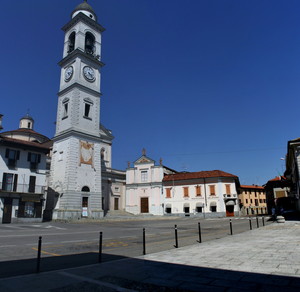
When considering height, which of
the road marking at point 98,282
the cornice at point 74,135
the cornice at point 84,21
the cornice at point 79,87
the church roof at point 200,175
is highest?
the cornice at point 84,21

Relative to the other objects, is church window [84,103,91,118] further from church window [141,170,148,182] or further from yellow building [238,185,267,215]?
yellow building [238,185,267,215]

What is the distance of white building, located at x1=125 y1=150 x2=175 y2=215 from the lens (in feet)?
163

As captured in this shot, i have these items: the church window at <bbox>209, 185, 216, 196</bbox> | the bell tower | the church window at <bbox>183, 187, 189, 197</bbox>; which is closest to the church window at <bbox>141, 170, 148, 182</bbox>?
the church window at <bbox>183, 187, 189, 197</bbox>

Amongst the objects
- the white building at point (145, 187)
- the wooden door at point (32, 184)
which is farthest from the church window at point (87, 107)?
the white building at point (145, 187)

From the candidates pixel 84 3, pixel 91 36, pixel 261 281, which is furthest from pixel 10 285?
pixel 84 3

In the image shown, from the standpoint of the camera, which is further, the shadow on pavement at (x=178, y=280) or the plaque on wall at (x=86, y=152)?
the plaque on wall at (x=86, y=152)

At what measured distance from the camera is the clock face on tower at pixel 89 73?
38.8 meters

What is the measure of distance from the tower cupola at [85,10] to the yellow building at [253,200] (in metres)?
50.8

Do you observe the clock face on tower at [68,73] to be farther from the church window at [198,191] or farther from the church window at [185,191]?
the church window at [198,191]

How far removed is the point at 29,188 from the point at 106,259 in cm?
2548

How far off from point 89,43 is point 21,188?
25.8 metres

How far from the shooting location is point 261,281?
510 centimetres

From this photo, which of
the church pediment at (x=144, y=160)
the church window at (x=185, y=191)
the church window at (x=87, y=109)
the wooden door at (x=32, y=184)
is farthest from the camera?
the church pediment at (x=144, y=160)

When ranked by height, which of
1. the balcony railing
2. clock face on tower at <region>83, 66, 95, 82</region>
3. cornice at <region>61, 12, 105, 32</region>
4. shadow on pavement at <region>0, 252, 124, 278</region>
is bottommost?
shadow on pavement at <region>0, 252, 124, 278</region>
